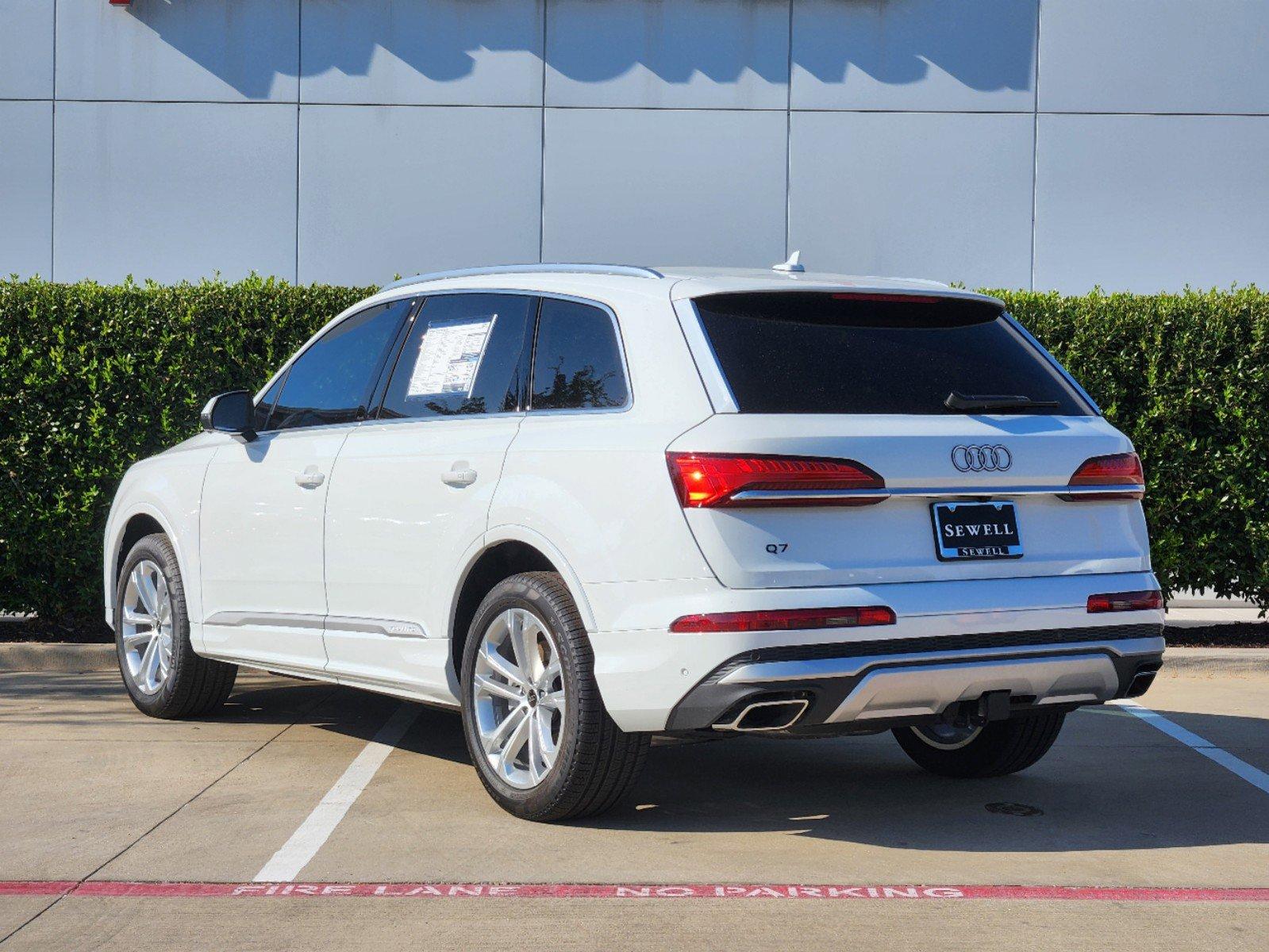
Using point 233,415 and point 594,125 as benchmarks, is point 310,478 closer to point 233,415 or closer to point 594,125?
point 233,415

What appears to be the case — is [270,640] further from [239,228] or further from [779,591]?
[239,228]

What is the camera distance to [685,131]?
545 inches

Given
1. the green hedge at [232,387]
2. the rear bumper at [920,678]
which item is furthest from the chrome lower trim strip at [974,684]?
the green hedge at [232,387]

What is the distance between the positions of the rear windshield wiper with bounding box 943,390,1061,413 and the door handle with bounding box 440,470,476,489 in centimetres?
166

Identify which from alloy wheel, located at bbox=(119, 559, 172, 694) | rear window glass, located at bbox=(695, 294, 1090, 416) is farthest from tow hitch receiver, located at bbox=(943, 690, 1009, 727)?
alloy wheel, located at bbox=(119, 559, 172, 694)

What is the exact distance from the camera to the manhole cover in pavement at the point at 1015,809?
5781mm

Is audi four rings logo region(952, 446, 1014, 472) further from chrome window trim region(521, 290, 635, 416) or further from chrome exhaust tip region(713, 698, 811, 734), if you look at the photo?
chrome window trim region(521, 290, 635, 416)

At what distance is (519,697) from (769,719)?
1.03m

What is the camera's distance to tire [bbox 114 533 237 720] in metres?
7.44

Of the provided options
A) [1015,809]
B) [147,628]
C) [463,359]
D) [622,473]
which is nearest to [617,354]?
[622,473]

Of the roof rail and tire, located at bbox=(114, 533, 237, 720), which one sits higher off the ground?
the roof rail

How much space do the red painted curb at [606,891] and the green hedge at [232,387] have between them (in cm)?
558

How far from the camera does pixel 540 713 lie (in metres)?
5.41

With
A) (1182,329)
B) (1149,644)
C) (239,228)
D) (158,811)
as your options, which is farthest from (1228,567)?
(239,228)
